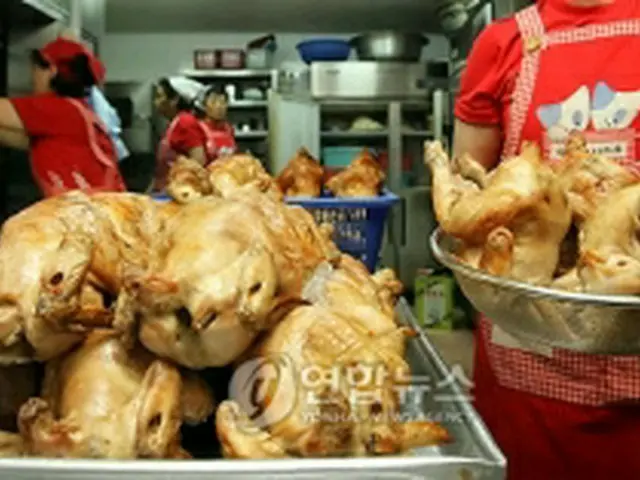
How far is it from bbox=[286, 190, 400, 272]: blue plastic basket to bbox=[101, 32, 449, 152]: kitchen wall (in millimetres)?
5165

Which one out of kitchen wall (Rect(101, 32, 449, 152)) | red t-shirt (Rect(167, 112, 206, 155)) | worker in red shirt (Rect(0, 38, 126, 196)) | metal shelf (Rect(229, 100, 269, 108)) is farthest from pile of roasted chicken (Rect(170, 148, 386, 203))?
kitchen wall (Rect(101, 32, 449, 152))

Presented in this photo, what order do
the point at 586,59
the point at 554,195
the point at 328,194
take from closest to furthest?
the point at 554,195, the point at 586,59, the point at 328,194

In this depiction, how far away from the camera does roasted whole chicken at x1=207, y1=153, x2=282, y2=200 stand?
131cm

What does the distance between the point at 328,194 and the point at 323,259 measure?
1079 millimetres

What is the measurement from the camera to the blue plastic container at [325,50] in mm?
5863

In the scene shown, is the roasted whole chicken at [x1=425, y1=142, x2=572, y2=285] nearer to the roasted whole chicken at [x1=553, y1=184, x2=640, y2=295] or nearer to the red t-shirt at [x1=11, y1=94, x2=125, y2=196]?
the roasted whole chicken at [x1=553, y1=184, x2=640, y2=295]

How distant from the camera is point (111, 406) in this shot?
0.76 metres

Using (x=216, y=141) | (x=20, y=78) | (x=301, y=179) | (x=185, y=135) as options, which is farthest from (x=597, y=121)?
(x=216, y=141)

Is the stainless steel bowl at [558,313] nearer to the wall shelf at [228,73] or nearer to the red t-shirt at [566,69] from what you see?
the red t-shirt at [566,69]

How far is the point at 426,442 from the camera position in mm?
765

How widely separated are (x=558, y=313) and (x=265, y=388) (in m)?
0.30

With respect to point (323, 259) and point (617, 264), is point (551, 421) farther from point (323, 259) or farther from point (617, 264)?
point (617, 264)

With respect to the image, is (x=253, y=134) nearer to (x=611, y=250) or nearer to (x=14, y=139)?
(x=14, y=139)

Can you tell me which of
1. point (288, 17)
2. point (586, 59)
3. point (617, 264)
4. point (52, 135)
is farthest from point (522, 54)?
point (288, 17)
